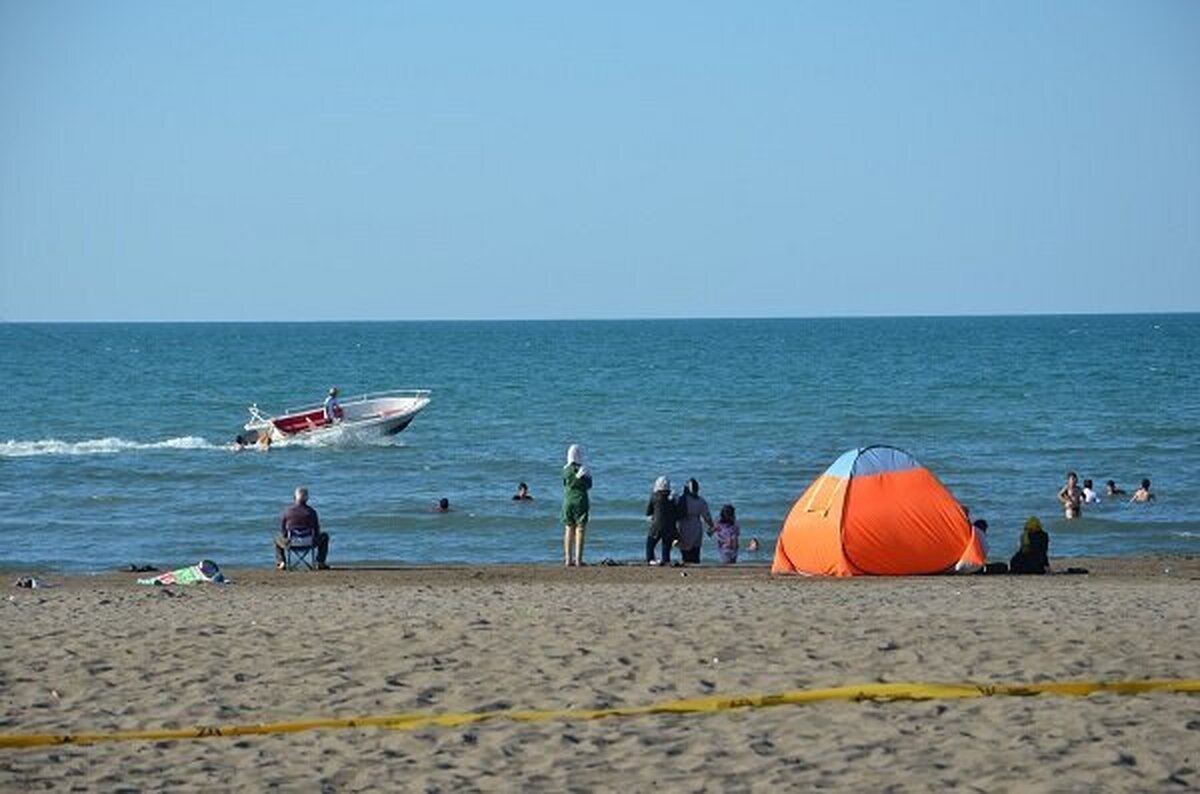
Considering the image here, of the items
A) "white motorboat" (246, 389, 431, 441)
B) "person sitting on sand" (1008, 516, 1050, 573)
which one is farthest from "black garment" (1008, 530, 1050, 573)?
"white motorboat" (246, 389, 431, 441)

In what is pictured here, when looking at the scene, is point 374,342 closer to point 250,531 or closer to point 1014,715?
point 250,531

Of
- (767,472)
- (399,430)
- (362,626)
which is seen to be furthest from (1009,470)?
(362,626)

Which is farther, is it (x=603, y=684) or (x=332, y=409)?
(x=332, y=409)

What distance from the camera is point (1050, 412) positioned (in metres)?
50.9

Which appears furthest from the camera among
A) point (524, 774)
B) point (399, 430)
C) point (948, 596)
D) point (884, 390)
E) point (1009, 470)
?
point (884, 390)

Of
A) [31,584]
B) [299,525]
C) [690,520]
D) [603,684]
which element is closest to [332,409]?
[299,525]

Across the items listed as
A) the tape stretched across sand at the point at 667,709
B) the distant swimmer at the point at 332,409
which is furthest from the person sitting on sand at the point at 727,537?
the distant swimmer at the point at 332,409

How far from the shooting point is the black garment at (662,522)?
67.5ft

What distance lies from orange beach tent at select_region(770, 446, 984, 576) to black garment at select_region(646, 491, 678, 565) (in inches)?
75.0

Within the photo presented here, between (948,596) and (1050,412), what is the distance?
121 feet

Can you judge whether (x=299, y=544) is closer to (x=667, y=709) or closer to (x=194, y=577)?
(x=194, y=577)

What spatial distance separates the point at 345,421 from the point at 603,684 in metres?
31.3

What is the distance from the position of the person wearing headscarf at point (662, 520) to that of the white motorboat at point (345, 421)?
21.2 metres

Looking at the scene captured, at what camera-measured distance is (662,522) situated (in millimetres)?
20562
